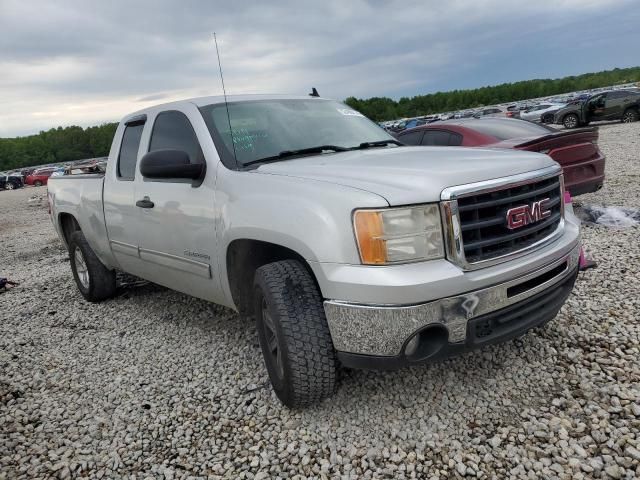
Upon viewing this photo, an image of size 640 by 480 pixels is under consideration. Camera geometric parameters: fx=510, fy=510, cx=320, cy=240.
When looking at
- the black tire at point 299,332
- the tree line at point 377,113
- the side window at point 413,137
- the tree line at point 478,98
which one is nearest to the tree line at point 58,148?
the tree line at point 377,113

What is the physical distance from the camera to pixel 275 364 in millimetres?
2891

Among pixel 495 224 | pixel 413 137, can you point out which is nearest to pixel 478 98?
pixel 413 137

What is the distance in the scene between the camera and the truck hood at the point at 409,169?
2.36 meters

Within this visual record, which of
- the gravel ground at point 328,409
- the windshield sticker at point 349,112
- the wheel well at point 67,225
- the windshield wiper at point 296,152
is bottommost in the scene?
the gravel ground at point 328,409

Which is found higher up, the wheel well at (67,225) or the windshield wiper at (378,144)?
the windshield wiper at (378,144)

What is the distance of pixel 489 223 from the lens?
8.00 ft

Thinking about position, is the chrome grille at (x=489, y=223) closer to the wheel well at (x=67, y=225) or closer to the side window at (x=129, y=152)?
the side window at (x=129, y=152)

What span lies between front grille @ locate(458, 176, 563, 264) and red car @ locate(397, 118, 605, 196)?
3.48 metres

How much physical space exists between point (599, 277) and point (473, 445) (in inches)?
104

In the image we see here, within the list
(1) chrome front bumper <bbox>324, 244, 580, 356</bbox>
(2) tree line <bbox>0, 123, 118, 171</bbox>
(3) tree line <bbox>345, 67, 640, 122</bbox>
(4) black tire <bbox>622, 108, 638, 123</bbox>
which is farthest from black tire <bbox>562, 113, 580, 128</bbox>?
(2) tree line <bbox>0, 123, 118, 171</bbox>

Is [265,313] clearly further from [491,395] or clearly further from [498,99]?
[498,99]

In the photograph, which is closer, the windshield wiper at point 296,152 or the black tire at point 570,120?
the windshield wiper at point 296,152

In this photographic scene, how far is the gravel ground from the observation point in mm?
2416

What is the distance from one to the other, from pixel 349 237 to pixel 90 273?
378cm
